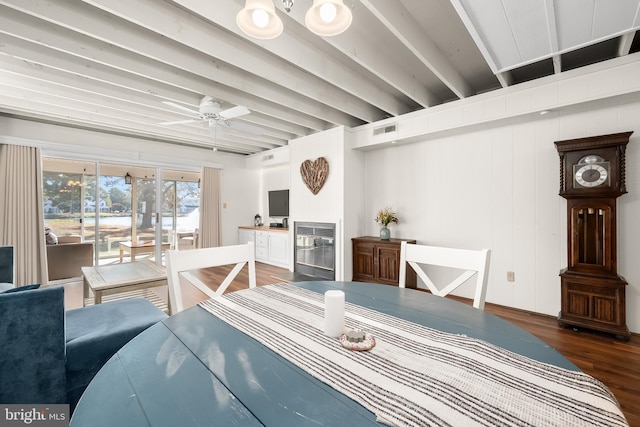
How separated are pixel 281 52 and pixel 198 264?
1.86 m

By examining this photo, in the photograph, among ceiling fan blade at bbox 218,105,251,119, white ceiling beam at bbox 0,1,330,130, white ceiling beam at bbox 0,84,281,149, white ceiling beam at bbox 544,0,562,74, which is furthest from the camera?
white ceiling beam at bbox 0,84,281,149

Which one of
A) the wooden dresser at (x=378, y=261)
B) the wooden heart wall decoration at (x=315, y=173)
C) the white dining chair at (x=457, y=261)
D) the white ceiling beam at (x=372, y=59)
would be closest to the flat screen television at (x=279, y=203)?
the wooden heart wall decoration at (x=315, y=173)

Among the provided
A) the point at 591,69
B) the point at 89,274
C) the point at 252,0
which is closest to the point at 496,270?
the point at 591,69

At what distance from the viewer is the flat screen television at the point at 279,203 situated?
6112mm

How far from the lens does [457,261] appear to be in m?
1.58

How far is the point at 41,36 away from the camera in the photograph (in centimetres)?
219

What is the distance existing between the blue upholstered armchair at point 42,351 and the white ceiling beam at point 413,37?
A: 2.49 metres

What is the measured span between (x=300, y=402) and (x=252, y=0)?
1433 millimetres

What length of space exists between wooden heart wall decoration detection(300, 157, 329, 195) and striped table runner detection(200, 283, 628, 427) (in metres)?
3.58

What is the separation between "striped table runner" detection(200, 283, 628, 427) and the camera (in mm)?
583

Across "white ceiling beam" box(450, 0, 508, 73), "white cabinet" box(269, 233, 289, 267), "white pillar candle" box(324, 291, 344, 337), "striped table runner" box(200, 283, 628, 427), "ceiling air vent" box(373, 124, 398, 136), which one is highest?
"white ceiling beam" box(450, 0, 508, 73)

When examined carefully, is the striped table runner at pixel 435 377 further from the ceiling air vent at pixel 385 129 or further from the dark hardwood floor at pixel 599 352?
the ceiling air vent at pixel 385 129

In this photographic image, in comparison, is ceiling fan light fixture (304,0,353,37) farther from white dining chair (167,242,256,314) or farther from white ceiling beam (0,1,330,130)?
white ceiling beam (0,1,330,130)

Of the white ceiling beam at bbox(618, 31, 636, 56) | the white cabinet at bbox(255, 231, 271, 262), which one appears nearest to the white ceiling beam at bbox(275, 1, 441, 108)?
the white ceiling beam at bbox(618, 31, 636, 56)
